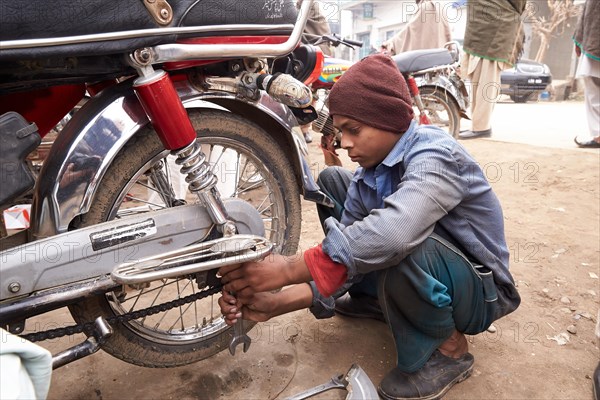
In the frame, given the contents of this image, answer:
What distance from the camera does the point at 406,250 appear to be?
4.14 feet

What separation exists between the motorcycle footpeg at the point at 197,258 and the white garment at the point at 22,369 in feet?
1.45

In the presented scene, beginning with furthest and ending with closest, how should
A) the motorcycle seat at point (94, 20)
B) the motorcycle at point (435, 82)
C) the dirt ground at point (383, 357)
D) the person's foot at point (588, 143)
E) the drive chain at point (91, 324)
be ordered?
1. the person's foot at point (588, 143)
2. the motorcycle at point (435, 82)
3. the dirt ground at point (383, 357)
4. the drive chain at point (91, 324)
5. the motorcycle seat at point (94, 20)

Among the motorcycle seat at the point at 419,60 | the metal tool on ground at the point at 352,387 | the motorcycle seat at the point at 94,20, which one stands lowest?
the metal tool on ground at the point at 352,387

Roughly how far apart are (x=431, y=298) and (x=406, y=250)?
229 mm

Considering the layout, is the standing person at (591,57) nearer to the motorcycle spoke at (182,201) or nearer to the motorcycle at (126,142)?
the motorcycle spoke at (182,201)

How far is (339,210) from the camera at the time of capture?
1926 millimetres

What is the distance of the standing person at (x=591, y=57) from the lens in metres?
3.94

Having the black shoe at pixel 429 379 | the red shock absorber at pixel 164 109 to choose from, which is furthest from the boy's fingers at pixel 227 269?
the black shoe at pixel 429 379

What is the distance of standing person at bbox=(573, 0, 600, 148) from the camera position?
3.94m

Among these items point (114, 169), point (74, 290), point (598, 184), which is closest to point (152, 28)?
point (114, 169)

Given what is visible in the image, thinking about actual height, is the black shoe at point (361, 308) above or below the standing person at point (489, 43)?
below

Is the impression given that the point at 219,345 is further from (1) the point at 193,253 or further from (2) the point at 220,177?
(2) the point at 220,177

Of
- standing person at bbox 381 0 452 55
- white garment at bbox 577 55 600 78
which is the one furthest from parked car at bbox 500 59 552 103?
white garment at bbox 577 55 600 78

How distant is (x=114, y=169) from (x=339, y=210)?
94 cm
